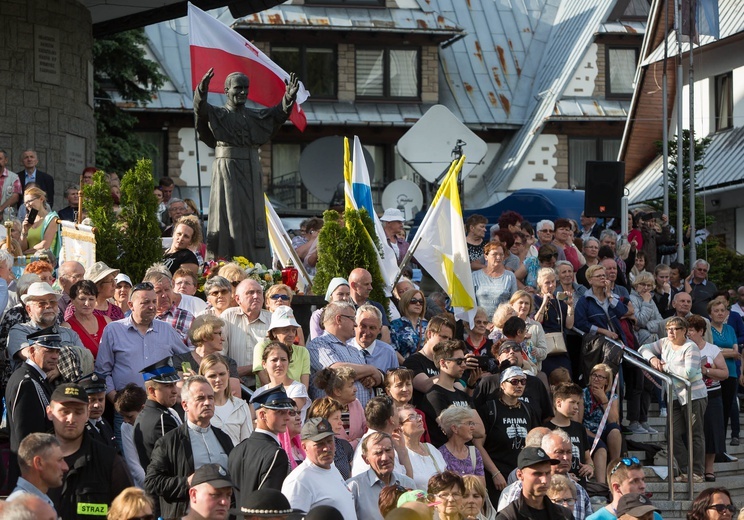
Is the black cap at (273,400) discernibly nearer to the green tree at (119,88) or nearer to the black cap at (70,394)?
the black cap at (70,394)

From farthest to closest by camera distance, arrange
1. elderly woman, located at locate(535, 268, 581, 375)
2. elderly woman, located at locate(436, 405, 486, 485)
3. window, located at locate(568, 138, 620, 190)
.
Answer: window, located at locate(568, 138, 620, 190) < elderly woman, located at locate(535, 268, 581, 375) < elderly woman, located at locate(436, 405, 486, 485)

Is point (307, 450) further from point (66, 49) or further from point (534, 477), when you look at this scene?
point (66, 49)

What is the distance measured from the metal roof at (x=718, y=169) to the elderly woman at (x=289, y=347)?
19149 mm

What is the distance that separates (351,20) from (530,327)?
2667 cm

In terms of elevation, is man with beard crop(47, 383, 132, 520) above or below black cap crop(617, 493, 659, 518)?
above

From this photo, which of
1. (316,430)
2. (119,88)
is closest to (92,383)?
(316,430)

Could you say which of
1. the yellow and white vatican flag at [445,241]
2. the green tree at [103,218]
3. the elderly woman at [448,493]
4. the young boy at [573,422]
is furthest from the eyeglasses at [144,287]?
the yellow and white vatican flag at [445,241]

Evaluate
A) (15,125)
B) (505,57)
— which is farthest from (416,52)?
(15,125)

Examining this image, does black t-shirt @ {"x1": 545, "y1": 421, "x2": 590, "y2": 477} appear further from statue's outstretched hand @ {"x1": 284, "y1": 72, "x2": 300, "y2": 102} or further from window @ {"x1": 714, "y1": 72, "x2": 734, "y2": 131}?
window @ {"x1": 714, "y1": 72, "x2": 734, "y2": 131}

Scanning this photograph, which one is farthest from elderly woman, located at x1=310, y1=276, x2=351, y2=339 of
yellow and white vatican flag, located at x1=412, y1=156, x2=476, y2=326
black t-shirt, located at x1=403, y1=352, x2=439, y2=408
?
yellow and white vatican flag, located at x1=412, y1=156, x2=476, y2=326

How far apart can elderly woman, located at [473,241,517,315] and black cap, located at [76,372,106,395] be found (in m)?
6.51

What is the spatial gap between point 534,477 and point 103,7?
59.1 ft

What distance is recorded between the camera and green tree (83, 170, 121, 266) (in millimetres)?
15086

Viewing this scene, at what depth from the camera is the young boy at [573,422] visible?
13.7m
